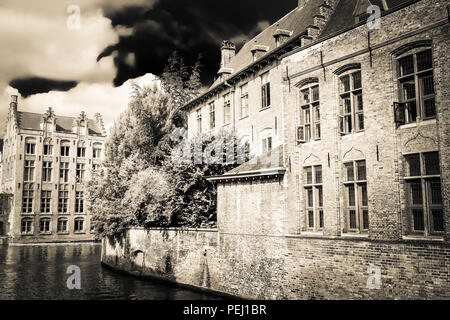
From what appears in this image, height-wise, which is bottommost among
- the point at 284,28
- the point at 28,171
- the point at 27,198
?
the point at 27,198

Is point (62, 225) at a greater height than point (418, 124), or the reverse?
point (418, 124)

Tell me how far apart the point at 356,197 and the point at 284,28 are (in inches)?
552

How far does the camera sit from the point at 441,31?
10.7m

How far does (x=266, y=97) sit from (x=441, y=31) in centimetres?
1122

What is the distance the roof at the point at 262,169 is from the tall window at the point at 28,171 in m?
41.0

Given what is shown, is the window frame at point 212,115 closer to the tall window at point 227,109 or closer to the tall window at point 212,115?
the tall window at point 212,115

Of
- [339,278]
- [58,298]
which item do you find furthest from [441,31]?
[58,298]

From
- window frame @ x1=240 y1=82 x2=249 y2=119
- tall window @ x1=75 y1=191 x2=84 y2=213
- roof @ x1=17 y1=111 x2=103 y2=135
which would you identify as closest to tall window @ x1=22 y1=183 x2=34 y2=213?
tall window @ x1=75 y1=191 x2=84 y2=213

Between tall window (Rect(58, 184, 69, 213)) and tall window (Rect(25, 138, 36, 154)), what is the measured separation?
5885 mm

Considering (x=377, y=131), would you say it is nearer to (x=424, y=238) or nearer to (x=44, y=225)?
(x=424, y=238)

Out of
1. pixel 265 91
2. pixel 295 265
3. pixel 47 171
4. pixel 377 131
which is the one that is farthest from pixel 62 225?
pixel 377 131

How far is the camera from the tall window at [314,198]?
46.2 feet

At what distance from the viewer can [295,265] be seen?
46.4ft

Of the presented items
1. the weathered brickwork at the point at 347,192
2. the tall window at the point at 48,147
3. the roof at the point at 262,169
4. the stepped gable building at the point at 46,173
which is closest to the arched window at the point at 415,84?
the weathered brickwork at the point at 347,192
